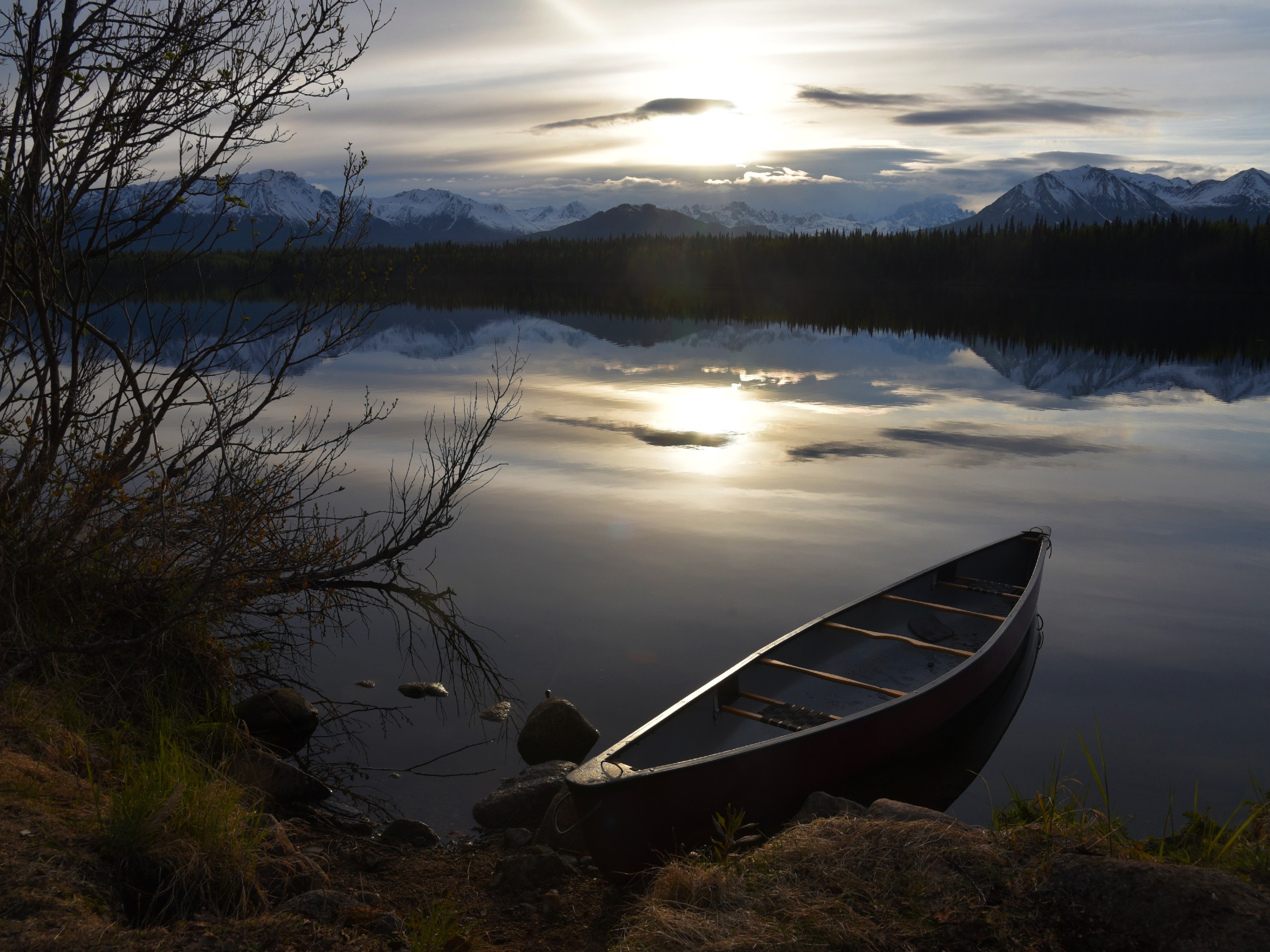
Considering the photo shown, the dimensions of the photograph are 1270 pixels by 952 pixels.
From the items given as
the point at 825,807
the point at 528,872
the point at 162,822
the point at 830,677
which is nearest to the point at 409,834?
the point at 528,872

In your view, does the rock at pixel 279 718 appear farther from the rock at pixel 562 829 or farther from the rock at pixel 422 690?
the rock at pixel 562 829

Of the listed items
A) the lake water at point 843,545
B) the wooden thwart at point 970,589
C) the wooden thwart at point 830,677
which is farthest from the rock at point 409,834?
the wooden thwart at point 970,589

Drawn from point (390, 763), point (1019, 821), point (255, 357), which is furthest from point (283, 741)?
point (255, 357)

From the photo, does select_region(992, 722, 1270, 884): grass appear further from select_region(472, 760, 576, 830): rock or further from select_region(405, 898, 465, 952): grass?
select_region(472, 760, 576, 830): rock

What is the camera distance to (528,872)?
257 inches

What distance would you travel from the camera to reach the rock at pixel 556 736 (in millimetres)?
8594

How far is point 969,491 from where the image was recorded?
58.9 ft

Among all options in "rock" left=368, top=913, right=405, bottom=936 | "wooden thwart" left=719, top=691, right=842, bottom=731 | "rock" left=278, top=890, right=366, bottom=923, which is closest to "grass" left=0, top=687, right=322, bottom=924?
"rock" left=278, top=890, right=366, bottom=923

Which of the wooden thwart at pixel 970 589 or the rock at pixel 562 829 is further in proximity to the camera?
the wooden thwart at pixel 970 589

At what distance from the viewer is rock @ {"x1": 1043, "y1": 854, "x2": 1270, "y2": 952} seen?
157 inches

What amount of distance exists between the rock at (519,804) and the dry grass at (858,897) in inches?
93.7

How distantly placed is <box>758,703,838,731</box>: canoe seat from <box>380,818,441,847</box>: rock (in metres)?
3.06

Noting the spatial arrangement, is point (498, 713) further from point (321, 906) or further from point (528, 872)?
point (321, 906)

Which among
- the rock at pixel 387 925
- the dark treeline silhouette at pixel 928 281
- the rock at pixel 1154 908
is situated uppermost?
the dark treeline silhouette at pixel 928 281
